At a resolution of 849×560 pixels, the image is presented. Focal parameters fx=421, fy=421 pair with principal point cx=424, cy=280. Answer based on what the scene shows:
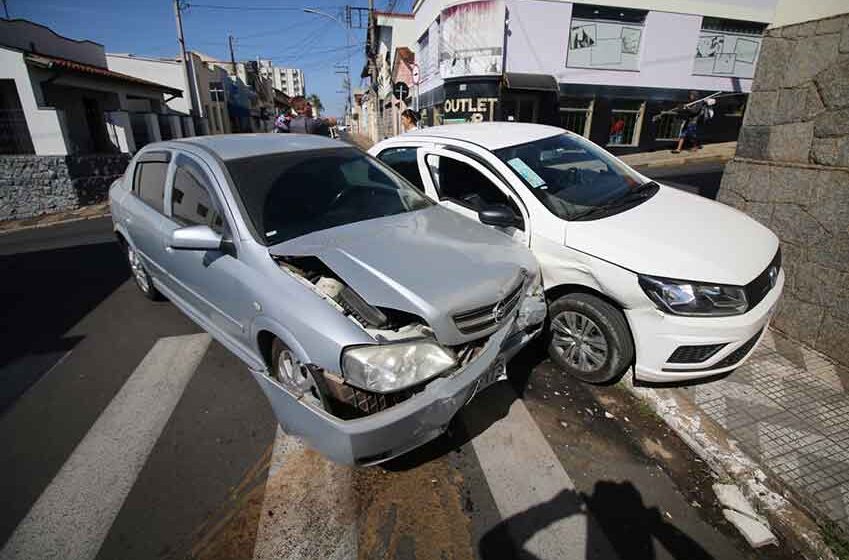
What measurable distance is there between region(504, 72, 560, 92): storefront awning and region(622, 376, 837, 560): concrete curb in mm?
14754

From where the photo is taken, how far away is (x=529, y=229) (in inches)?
133

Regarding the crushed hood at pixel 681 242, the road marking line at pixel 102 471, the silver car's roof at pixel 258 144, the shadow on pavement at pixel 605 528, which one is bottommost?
the shadow on pavement at pixel 605 528

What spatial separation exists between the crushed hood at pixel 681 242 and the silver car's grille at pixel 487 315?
2.69ft

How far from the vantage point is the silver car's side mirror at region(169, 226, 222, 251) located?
2.64 meters

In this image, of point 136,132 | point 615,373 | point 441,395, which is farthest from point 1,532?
point 136,132

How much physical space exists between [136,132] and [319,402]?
660 inches

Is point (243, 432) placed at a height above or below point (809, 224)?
below

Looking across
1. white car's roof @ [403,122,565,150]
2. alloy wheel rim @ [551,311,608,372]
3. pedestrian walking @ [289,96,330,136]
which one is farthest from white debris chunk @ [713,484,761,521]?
pedestrian walking @ [289,96,330,136]

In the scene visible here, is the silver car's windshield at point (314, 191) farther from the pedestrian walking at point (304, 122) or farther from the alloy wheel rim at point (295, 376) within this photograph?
the pedestrian walking at point (304, 122)

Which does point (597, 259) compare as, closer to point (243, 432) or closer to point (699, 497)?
point (699, 497)

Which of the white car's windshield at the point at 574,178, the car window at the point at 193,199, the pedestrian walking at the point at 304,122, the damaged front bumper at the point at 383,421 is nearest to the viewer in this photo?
the damaged front bumper at the point at 383,421

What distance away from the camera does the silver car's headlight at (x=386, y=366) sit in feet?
Answer: 6.66

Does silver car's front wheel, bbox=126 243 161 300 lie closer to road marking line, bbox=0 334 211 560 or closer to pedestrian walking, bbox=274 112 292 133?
road marking line, bbox=0 334 211 560

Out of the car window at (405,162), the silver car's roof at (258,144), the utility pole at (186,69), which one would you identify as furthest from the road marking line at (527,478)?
the utility pole at (186,69)
